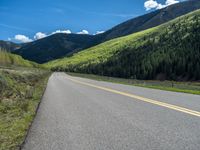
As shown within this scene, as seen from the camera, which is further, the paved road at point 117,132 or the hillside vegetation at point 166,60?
the hillside vegetation at point 166,60

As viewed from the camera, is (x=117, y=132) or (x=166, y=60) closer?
(x=117, y=132)

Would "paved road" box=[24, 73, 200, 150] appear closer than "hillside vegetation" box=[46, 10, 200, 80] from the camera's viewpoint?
Yes

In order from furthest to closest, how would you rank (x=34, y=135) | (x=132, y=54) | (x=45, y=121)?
(x=132, y=54) → (x=45, y=121) → (x=34, y=135)

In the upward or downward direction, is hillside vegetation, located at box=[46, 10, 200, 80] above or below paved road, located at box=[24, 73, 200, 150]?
above

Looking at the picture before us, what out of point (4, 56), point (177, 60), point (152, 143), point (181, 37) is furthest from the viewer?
point (4, 56)

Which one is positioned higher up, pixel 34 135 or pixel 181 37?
pixel 181 37

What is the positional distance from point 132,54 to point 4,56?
68894mm

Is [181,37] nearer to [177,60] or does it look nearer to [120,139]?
[177,60]

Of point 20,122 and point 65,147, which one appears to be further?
point 20,122

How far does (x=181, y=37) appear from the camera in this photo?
12356 cm

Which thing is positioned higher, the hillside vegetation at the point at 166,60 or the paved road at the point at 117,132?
the hillside vegetation at the point at 166,60

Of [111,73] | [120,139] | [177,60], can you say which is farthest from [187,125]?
[111,73]

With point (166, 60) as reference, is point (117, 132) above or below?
below

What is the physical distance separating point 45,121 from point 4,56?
521 feet
